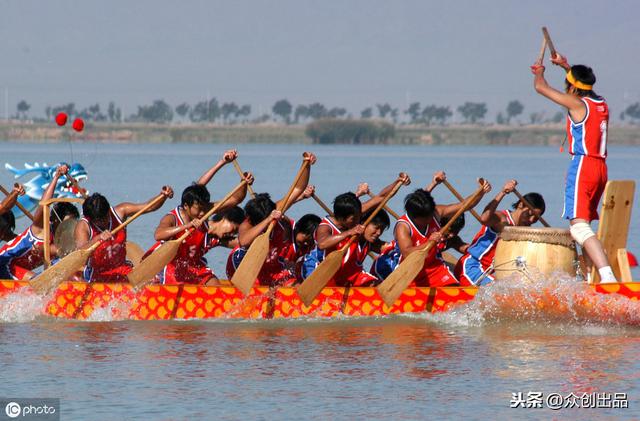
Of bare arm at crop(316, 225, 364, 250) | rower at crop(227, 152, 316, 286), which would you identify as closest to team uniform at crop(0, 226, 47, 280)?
rower at crop(227, 152, 316, 286)

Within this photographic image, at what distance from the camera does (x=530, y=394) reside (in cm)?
804

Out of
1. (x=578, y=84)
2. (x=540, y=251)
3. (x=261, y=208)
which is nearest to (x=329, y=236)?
(x=261, y=208)

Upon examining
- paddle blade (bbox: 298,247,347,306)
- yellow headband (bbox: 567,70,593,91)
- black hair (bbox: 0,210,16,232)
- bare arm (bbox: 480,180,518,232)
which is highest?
yellow headband (bbox: 567,70,593,91)

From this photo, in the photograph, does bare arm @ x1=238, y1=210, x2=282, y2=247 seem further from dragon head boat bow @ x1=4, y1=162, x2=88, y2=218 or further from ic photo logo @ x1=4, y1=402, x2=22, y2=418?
ic photo logo @ x1=4, y1=402, x2=22, y2=418

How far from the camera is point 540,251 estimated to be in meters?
9.56

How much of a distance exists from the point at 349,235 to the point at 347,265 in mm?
441

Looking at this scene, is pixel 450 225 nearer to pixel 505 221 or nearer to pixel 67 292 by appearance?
pixel 505 221

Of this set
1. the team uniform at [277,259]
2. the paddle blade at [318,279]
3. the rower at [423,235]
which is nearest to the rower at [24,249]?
the team uniform at [277,259]

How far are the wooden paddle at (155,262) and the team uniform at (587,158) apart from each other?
2914 millimetres

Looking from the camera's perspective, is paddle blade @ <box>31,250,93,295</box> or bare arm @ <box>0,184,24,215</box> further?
bare arm @ <box>0,184,24,215</box>

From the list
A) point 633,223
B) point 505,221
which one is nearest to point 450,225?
point 505,221

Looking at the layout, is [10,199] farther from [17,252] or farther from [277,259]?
[277,259]

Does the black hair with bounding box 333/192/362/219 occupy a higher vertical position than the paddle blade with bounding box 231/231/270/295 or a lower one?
higher

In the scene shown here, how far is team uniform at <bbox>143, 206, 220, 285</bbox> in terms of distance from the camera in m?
10.5
